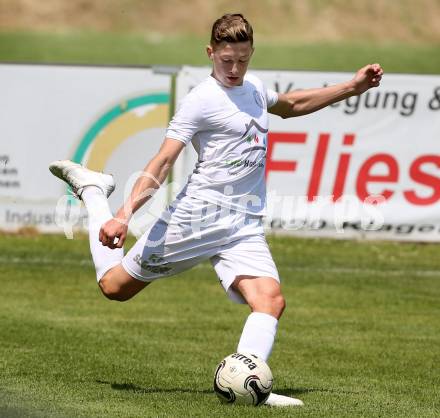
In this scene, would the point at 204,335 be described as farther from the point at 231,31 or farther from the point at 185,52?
the point at 185,52

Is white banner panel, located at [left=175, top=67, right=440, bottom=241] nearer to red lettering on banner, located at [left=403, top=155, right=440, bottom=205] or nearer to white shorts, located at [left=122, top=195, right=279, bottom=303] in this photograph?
red lettering on banner, located at [left=403, top=155, right=440, bottom=205]

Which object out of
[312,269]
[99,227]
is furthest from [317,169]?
[99,227]

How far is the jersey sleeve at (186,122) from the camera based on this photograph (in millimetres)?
7738

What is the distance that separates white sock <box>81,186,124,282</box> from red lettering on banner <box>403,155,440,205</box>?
8040mm

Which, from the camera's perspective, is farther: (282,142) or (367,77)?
(282,142)

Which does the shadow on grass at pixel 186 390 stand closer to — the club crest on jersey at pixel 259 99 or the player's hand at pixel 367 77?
the club crest on jersey at pixel 259 99

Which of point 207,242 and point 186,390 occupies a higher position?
point 207,242

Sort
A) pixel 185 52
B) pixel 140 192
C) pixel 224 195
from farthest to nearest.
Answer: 1. pixel 185 52
2. pixel 224 195
3. pixel 140 192

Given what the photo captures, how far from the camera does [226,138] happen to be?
7.88 metres

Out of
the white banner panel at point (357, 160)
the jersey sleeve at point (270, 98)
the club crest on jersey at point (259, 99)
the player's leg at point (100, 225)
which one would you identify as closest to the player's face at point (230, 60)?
the club crest on jersey at point (259, 99)

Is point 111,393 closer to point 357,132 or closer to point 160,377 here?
point 160,377

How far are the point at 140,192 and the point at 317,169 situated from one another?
28.8 feet

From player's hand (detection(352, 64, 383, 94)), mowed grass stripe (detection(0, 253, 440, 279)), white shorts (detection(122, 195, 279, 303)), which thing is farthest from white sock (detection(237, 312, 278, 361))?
mowed grass stripe (detection(0, 253, 440, 279))

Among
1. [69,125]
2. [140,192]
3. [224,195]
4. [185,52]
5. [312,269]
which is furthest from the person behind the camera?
[185,52]
